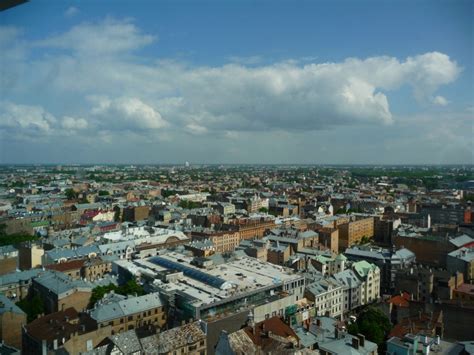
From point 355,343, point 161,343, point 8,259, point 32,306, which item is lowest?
point 32,306

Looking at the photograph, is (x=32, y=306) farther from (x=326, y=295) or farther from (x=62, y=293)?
(x=326, y=295)

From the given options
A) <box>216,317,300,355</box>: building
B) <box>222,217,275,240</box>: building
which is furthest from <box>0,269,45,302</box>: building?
<box>222,217,275,240</box>: building

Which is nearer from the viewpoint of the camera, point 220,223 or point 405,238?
point 405,238

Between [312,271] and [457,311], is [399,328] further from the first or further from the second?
[312,271]

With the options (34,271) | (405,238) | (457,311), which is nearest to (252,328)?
(457,311)

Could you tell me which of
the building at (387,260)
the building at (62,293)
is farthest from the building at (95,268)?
the building at (387,260)

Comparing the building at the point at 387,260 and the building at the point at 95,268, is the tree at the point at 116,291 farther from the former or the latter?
the building at the point at 387,260

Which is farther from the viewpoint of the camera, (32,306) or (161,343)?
(32,306)

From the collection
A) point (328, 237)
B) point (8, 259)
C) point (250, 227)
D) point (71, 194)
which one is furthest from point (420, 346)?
point (71, 194)
